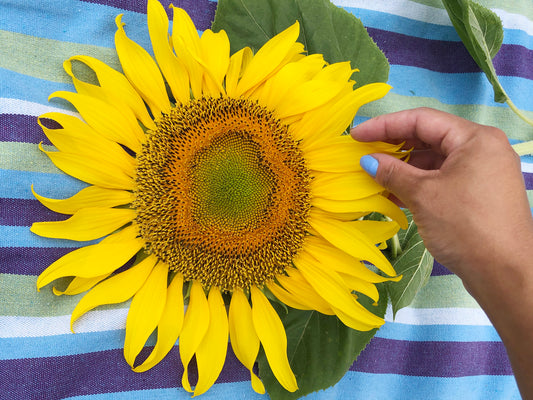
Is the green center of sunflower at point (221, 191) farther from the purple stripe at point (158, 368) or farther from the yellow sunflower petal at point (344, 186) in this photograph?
the purple stripe at point (158, 368)

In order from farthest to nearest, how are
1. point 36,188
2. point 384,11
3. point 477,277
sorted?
point 384,11
point 36,188
point 477,277

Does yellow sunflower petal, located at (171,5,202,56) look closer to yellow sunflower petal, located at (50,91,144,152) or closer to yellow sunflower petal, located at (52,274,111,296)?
yellow sunflower petal, located at (50,91,144,152)

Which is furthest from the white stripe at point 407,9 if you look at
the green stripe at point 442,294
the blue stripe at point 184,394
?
the blue stripe at point 184,394

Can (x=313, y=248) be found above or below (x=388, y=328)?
above

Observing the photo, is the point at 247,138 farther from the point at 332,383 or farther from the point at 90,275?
the point at 332,383

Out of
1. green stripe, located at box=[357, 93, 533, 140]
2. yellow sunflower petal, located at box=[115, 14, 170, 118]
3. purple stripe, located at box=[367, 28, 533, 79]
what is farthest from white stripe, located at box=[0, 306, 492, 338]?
purple stripe, located at box=[367, 28, 533, 79]

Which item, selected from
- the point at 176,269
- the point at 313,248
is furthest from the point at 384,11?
the point at 176,269
